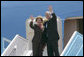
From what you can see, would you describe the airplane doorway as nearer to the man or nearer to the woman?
the woman

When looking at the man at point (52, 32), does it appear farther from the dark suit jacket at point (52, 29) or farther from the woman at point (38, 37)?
the woman at point (38, 37)

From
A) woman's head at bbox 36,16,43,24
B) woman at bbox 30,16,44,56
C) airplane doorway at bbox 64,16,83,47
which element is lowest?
airplane doorway at bbox 64,16,83,47

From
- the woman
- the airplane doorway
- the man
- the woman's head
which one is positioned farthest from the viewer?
the airplane doorway

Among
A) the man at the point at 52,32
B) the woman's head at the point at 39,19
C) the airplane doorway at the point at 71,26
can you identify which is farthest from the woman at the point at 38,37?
the airplane doorway at the point at 71,26

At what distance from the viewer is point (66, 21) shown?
8.39 meters

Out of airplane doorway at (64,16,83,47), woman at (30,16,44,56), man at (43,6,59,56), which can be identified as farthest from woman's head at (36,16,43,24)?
airplane doorway at (64,16,83,47)

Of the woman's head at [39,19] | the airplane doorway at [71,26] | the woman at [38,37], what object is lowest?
the airplane doorway at [71,26]

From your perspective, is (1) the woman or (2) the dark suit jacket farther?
(1) the woman

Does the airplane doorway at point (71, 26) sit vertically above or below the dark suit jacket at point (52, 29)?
below

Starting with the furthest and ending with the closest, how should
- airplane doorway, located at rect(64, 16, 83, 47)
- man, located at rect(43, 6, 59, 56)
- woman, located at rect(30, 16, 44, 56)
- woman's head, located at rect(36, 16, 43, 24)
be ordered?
airplane doorway, located at rect(64, 16, 83, 47) → woman, located at rect(30, 16, 44, 56) → woman's head, located at rect(36, 16, 43, 24) → man, located at rect(43, 6, 59, 56)

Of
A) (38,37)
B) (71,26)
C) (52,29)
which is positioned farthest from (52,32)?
(71,26)

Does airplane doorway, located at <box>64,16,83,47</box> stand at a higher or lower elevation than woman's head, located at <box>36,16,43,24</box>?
lower

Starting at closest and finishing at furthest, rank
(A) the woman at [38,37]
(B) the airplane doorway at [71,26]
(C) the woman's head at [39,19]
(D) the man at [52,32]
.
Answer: (D) the man at [52,32], (C) the woman's head at [39,19], (A) the woman at [38,37], (B) the airplane doorway at [71,26]

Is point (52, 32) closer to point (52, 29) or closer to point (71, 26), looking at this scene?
point (52, 29)
